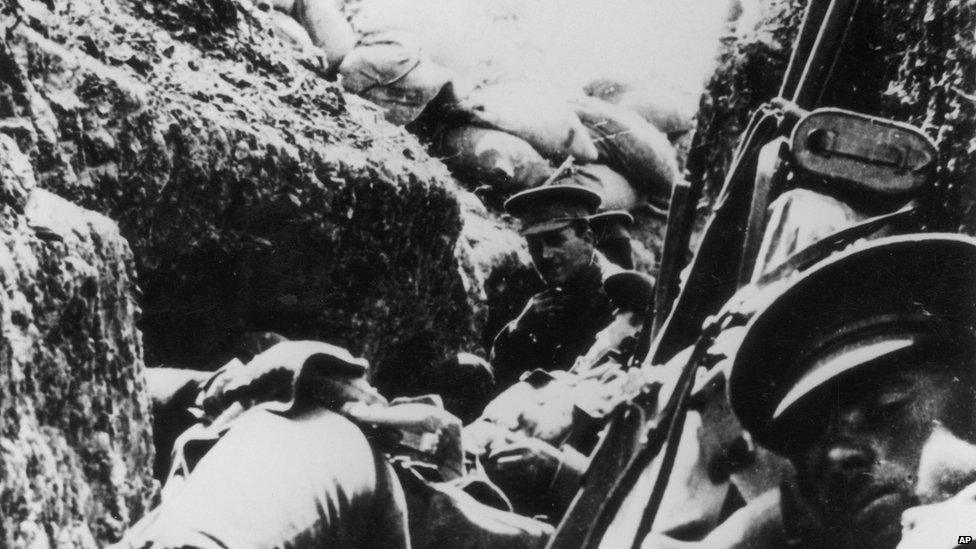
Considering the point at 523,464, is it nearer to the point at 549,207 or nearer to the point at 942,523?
the point at 942,523

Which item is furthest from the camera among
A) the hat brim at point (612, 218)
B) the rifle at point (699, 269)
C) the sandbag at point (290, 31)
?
the hat brim at point (612, 218)

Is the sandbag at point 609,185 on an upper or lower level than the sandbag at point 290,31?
lower

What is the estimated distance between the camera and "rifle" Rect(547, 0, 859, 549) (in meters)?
0.93

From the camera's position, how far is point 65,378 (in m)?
0.79

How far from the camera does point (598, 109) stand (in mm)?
2963

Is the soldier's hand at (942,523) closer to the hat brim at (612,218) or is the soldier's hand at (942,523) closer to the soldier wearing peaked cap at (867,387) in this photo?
the soldier wearing peaked cap at (867,387)

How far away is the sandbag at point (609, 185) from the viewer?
2.80 metres

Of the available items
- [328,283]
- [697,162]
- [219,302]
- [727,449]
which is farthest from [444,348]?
[727,449]

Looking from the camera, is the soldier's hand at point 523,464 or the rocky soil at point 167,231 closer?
the rocky soil at point 167,231

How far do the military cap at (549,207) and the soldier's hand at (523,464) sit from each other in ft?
2.86

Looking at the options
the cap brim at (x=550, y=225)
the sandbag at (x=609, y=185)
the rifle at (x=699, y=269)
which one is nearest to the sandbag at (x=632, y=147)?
the sandbag at (x=609, y=185)

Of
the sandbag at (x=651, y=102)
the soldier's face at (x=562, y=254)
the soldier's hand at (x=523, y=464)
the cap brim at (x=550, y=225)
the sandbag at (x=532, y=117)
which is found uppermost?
the sandbag at (x=651, y=102)

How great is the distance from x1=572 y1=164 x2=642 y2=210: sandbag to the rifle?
1.45 m

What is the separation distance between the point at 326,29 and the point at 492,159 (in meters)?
0.64
